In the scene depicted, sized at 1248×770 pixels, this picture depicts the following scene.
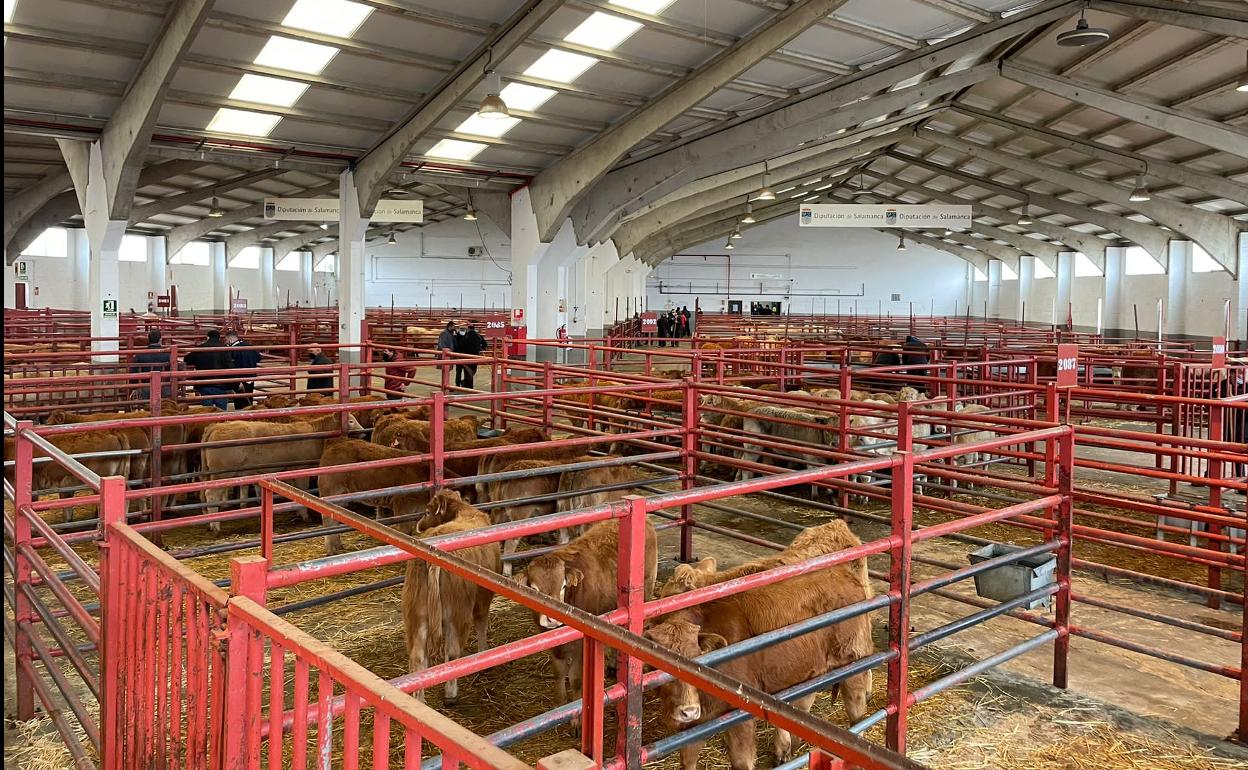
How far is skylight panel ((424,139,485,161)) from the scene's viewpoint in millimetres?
17344

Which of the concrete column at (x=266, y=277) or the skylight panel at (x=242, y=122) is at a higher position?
the skylight panel at (x=242, y=122)

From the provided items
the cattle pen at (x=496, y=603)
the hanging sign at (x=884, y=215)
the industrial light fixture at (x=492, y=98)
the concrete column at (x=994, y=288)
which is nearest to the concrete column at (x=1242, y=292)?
the hanging sign at (x=884, y=215)

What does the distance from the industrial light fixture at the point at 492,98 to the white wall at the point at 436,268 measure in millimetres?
28789

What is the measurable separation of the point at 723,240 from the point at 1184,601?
41.1 meters

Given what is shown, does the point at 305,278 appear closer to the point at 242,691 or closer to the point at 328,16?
→ the point at 328,16

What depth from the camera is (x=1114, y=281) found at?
33.4m

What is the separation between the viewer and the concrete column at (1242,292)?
78.1 ft

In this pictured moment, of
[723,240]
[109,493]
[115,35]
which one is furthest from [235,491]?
[723,240]

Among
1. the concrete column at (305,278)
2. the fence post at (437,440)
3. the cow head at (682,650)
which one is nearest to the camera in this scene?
the cow head at (682,650)

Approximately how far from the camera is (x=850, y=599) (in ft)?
14.2

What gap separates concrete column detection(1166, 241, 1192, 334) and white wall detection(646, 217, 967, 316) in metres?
17.8

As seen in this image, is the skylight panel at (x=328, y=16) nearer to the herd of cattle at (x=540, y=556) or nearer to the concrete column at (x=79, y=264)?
the herd of cattle at (x=540, y=556)

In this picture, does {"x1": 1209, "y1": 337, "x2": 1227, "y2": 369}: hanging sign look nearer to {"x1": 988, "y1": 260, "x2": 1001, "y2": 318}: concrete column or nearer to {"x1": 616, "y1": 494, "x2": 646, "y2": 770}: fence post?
{"x1": 616, "y1": 494, "x2": 646, "y2": 770}: fence post

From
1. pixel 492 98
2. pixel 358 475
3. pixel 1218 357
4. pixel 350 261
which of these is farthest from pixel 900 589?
pixel 350 261
